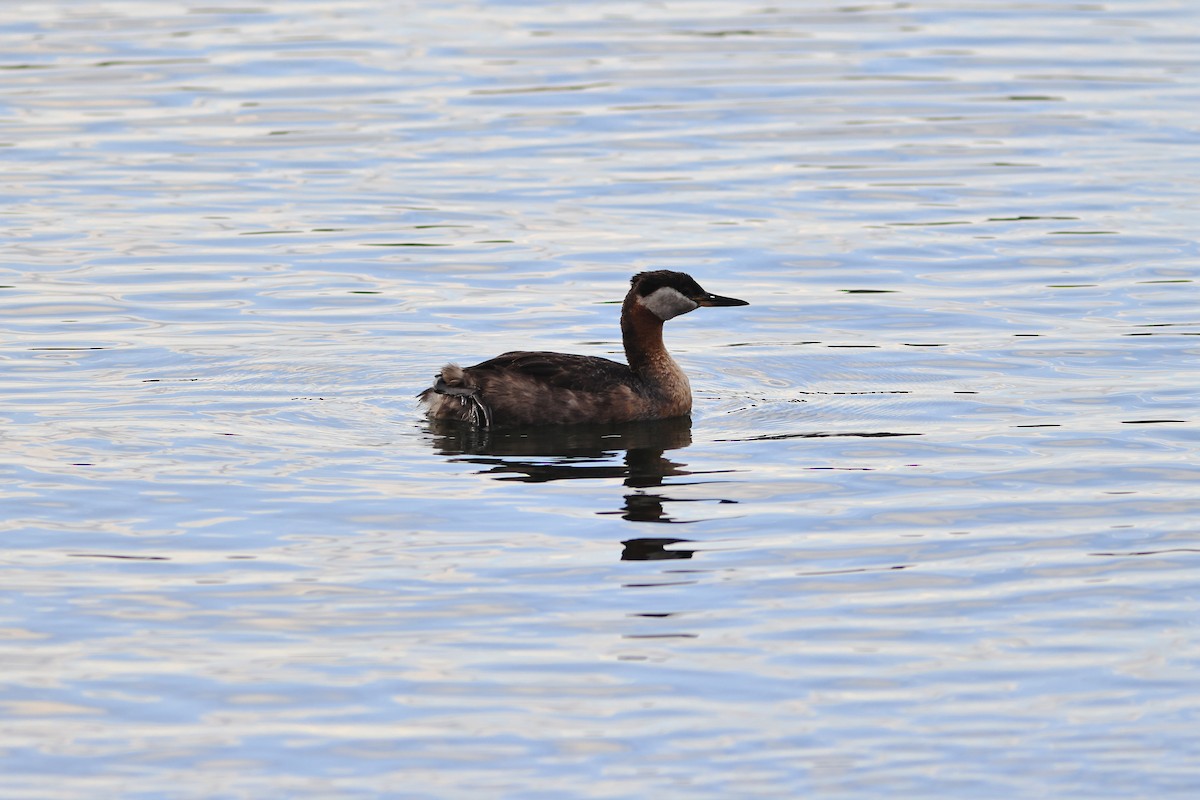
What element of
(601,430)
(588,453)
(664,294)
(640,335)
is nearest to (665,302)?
(664,294)

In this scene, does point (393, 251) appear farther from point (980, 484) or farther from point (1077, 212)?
point (980, 484)

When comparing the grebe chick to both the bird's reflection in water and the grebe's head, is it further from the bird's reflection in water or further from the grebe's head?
the grebe's head

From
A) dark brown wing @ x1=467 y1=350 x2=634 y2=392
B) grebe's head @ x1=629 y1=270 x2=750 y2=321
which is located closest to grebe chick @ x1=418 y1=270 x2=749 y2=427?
dark brown wing @ x1=467 y1=350 x2=634 y2=392

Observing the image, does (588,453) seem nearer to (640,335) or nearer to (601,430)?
(601,430)

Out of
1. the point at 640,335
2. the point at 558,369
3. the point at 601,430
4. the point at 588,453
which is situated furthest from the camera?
the point at 640,335

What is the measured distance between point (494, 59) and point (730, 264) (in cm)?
1039

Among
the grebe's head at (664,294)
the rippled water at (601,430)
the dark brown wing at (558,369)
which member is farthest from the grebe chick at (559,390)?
the grebe's head at (664,294)

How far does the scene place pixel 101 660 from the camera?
10305 mm

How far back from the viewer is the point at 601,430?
1541cm

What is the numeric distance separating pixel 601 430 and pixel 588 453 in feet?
2.57

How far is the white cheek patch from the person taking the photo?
1612 cm

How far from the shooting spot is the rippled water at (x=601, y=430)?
31.4ft

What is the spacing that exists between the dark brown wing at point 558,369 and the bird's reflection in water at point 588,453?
0.31 m

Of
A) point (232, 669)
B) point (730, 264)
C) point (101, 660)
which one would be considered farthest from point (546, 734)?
point (730, 264)
